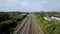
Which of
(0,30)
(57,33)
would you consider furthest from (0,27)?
(57,33)

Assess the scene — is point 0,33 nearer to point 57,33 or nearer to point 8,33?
point 8,33

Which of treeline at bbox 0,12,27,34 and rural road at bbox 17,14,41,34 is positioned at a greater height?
treeline at bbox 0,12,27,34

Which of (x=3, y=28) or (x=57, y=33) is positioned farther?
(x=3, y=28)

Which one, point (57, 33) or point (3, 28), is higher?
point (57, 33)

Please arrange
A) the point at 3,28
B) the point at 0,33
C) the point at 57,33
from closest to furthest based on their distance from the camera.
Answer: the point at 57,33 < the point at 0,33 < the point at 3,28

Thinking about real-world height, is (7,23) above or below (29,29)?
above

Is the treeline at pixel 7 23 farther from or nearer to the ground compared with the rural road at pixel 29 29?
farther from the ground

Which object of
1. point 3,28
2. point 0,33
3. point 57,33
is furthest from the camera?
point 3,28

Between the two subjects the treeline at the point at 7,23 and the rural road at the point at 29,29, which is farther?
the rural road at the point at 29,29

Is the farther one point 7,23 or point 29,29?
point 29,29

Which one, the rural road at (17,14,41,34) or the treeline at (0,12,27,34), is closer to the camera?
the treeline at (0,12,27,34)
